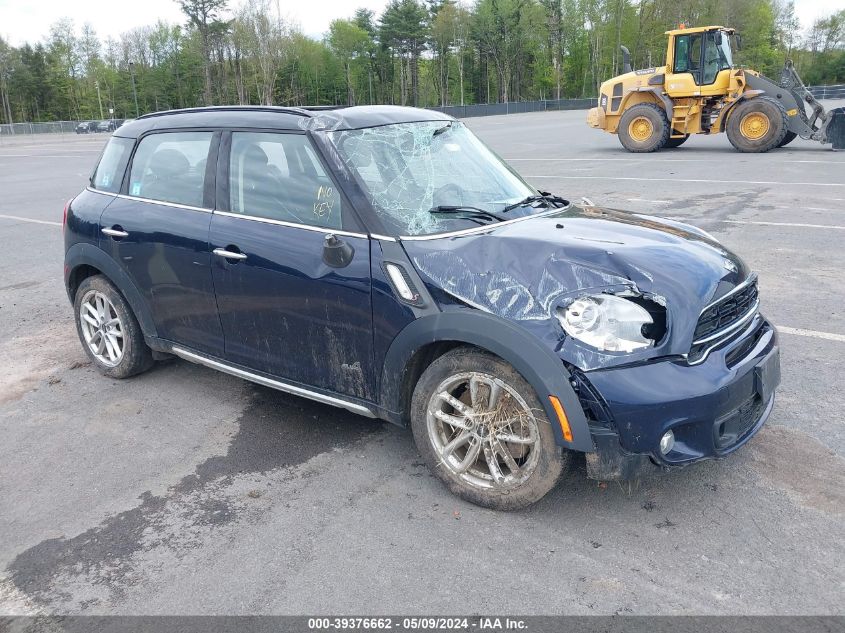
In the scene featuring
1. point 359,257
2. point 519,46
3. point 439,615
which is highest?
point 519,46

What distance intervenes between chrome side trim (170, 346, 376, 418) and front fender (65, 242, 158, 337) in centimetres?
27

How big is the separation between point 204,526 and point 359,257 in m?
1.41

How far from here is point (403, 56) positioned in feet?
313

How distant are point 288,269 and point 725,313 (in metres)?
2.10

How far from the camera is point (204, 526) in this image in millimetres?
3164

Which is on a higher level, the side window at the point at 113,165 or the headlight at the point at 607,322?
the side window at the point at 113,165

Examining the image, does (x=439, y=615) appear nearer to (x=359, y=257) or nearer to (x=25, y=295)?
(x=359, y=257)

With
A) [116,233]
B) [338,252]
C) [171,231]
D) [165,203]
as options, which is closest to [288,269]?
[338,252]

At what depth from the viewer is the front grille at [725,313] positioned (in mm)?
3008

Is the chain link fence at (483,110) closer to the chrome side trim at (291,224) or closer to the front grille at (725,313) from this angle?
the chrome side trim at (291,224)

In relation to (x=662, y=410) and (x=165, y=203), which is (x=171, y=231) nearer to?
(x=165, y=203)

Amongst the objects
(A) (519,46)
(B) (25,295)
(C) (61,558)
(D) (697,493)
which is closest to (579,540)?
(D) (697,493)

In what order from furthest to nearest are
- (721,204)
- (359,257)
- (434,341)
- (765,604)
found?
(721,204) → (359,257) → (434,341) → (765,604)

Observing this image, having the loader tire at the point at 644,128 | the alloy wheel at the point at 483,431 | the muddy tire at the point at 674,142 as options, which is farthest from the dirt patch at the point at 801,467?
the muddy tire at the point at 674,142
